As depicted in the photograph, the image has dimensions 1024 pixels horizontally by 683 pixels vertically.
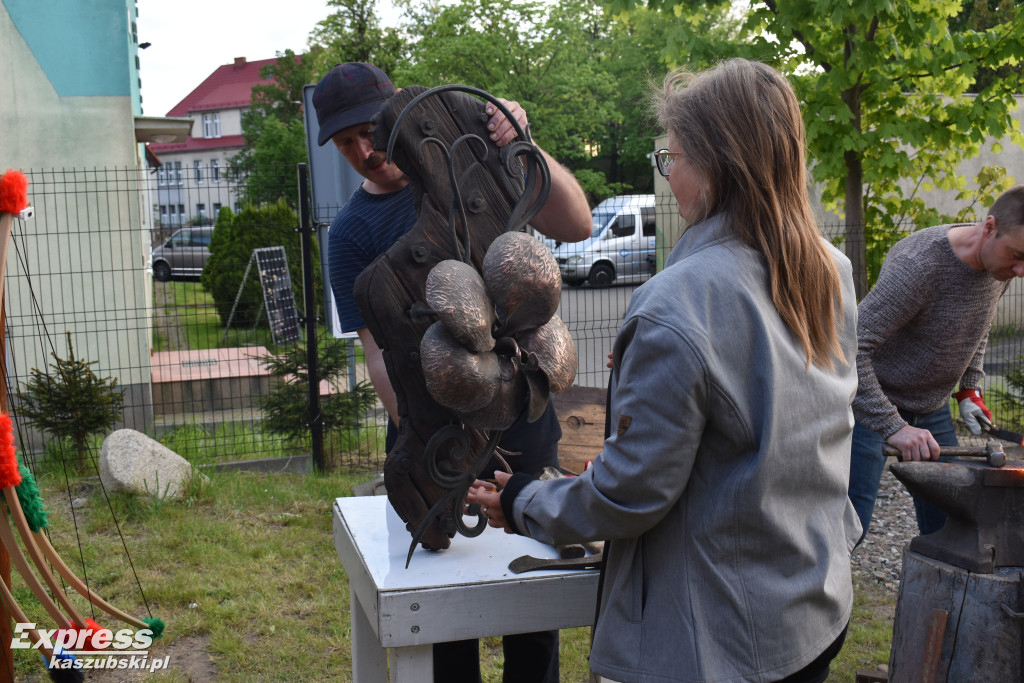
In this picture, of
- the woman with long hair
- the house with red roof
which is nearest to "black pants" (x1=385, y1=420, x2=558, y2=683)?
the woman with long hair

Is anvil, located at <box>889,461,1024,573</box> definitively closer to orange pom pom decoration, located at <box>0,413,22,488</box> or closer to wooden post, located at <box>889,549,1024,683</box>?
wooden post, located at <box>889,549,1024,683</box>

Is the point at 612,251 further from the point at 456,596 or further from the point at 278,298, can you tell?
the point at 456,596

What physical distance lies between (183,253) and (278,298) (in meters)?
11.9

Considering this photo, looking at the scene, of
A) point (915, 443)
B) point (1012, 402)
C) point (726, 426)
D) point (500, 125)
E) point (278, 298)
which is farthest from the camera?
point (278, 298)

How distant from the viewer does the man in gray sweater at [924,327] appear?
105 inches

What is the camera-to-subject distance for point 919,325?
9.36 ft

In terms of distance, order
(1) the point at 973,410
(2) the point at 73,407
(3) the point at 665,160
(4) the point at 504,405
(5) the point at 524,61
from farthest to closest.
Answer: (5) the point at 524,61
(2) the point at 73,407
(1) the point at 973,410
(4) the point at 504,405
(3) the point at 665,160

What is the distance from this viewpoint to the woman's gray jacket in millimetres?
1373

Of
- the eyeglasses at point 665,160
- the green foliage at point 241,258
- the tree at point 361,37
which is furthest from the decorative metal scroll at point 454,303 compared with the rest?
the tree at point 361,37

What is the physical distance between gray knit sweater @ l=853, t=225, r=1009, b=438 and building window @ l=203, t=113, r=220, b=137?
61069mm

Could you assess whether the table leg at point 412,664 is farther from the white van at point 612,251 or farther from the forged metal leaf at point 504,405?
the white van at point 612,251

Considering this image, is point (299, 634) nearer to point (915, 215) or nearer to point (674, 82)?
point (674, 82)

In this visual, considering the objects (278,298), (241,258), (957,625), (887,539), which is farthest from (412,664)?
(241,258)

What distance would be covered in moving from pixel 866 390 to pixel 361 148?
1742mm
